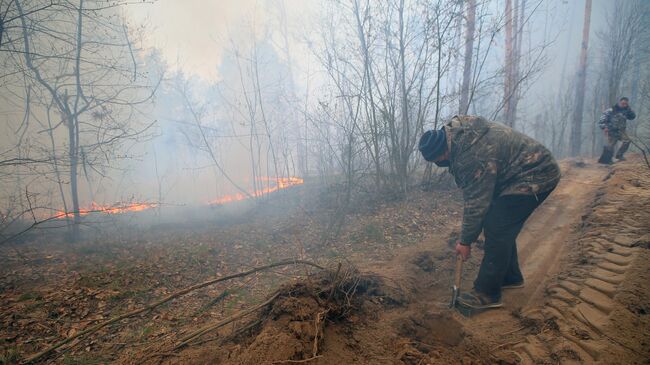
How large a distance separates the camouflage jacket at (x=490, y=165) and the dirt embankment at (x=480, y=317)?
1055 millimetres

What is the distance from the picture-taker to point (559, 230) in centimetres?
545

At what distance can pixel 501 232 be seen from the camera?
3.57 metres

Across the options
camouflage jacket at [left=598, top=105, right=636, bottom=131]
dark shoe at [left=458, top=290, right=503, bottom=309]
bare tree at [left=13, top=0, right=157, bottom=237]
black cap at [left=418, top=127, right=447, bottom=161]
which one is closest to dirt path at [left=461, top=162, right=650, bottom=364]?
dark shoe at [left=458, top=290, right=503, bottom=309]

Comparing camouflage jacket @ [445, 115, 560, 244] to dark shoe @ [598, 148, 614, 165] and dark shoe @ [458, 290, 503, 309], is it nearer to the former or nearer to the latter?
dark shoe @ [458, 290, 503, 309]

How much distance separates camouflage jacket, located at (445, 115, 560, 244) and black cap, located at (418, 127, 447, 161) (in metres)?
0.10

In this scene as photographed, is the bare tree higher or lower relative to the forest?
higher

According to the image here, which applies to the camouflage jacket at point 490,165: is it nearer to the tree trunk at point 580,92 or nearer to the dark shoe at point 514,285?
the dark shoe at point 514,285

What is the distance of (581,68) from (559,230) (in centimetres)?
1764

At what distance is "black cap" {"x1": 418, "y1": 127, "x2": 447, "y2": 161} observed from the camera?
344 centimetres

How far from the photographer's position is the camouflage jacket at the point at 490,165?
11.0 ft

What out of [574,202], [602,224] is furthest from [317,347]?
[574,202]

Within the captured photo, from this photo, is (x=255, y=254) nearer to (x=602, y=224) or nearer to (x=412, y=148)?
(x=412, y=148)

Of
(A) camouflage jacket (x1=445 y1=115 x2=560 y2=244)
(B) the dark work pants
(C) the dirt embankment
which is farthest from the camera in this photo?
(B) the dark work pants

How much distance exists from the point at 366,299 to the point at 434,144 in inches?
80.1
